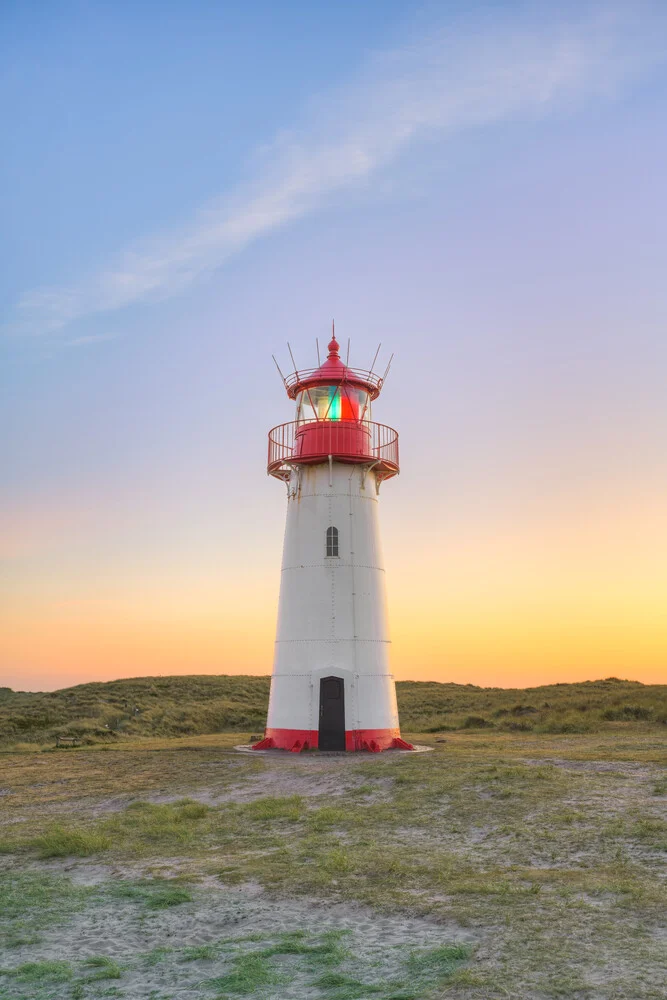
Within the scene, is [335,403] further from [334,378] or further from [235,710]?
[235,710]

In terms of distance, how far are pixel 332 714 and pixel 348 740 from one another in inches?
32.1

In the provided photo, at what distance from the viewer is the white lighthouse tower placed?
22203 millimetres

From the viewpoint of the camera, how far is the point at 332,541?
23.3 m

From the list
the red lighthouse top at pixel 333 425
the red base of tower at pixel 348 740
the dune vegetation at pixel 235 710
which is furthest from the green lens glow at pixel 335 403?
the dune vegetation at pixel 235 710

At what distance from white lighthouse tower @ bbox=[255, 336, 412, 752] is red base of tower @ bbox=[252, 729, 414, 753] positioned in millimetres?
28

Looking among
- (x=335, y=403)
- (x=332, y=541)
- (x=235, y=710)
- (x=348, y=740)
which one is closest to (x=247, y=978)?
(x=348, y=740)

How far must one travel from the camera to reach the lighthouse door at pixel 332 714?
22.0 meters

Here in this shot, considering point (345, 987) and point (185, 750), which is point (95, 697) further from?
point (345, 987)

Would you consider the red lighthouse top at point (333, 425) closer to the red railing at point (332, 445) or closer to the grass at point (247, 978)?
the red railing at point (332, 445)

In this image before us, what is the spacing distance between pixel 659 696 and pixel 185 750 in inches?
887

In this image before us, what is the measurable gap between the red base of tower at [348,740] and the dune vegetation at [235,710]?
9.81 metres

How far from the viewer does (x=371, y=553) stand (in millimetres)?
23797

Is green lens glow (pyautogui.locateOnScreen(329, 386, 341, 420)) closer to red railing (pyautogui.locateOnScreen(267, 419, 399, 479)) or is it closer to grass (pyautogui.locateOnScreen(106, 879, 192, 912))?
red railing (pyautogui.locateOnScreen(267, 419, 399, 479))

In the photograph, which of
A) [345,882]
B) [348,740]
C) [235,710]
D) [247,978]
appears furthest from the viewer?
[235,710]
